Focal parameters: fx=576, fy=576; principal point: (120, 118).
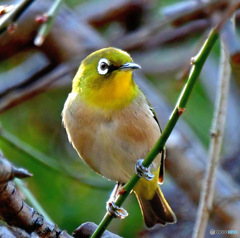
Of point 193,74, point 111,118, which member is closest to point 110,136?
point 111,118

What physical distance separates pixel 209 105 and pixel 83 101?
3.18m

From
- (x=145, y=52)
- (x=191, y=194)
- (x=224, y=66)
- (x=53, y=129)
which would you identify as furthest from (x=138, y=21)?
(x=224, y=66)

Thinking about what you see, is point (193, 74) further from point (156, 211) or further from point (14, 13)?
point (156, 211)

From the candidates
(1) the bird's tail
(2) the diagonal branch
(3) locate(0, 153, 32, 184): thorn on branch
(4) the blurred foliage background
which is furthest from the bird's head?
(3) locate(0, 153, 32, 184): thorn on branch

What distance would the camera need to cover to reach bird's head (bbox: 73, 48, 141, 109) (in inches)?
138

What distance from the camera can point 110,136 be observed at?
344cm

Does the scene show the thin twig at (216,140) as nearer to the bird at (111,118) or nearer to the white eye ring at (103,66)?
the bird at (111,118)

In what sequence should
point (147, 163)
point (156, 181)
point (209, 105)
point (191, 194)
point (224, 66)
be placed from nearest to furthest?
1. point (147, 163)
2. point (224, 66)
3. point (156, 181)
4. point (191, 194)
5. point (209, 105)

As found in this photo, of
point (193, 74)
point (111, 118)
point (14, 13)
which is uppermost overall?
point (14, 13)

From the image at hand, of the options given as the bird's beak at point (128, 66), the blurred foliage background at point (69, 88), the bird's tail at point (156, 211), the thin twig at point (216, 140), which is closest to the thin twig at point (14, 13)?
the bird's beak at point (128, 66)

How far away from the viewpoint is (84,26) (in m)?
5.98

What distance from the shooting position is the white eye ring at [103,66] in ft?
11.8

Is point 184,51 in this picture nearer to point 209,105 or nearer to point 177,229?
point 209,105

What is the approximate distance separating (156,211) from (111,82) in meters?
1.16
